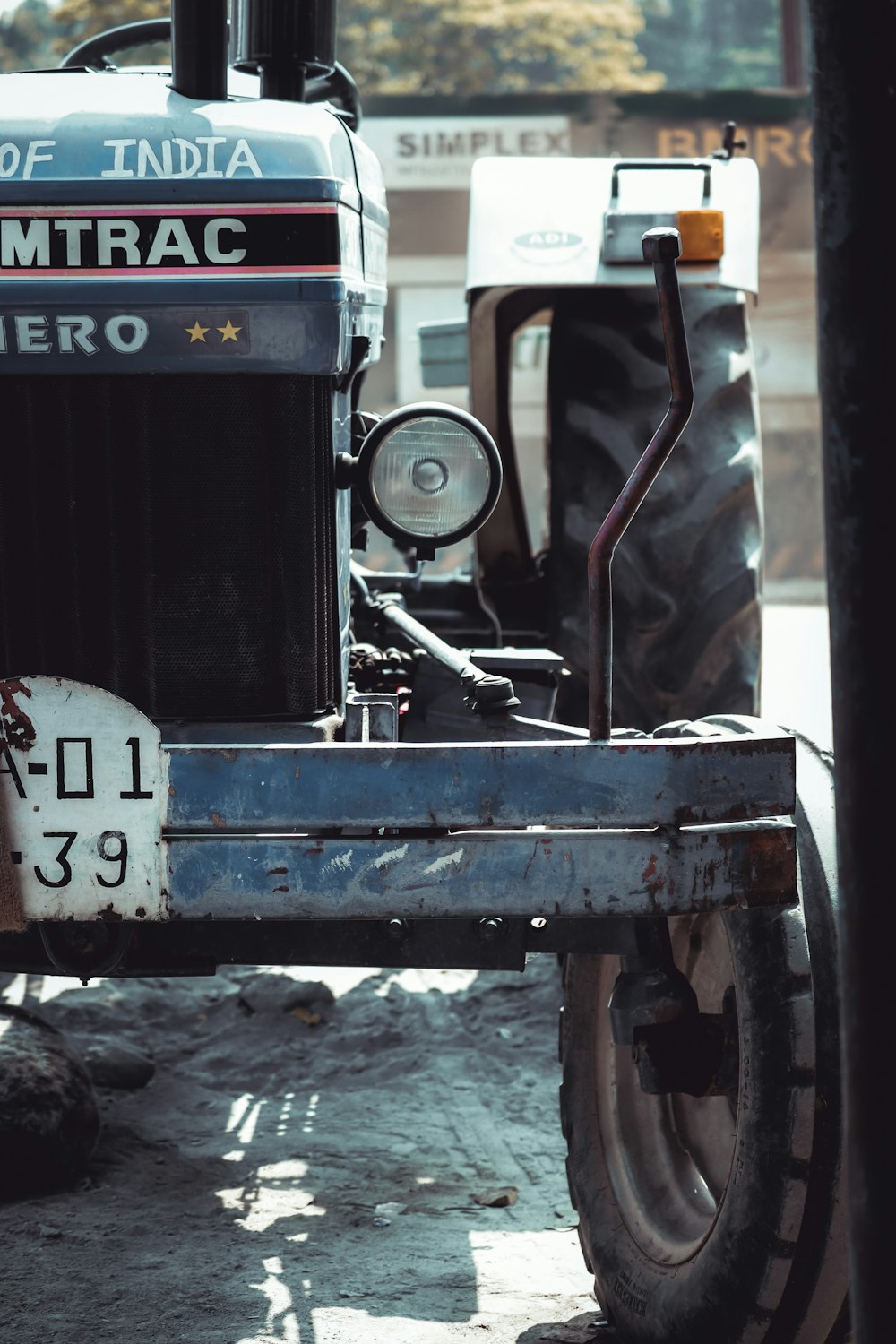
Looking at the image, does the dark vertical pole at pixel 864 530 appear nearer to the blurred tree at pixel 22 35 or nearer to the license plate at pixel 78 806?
the license plate at pixel 78 806

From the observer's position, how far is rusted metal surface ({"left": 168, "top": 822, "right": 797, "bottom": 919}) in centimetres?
253

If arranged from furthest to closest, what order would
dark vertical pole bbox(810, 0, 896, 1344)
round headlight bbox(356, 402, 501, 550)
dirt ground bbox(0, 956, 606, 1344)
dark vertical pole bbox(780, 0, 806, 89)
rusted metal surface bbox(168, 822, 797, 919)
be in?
1. dark vertical pole bbox(780, 0, 806, 89)
2. dirt ground bbox(0, 956, 606, 1344)
3. round headlight bbox(356, 402, 501, 550)
4. rusted metal surface bbox(168, 822, 797, 919)
5. dark vertical pole bbox(810, 0, 896, 1344)

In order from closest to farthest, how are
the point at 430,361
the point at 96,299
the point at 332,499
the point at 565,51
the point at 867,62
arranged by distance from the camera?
the point at 867,62 → the point at 96,299 → the point at 332,499 → the point at 430,361 → the point at 565,51

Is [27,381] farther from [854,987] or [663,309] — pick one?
[854,987]

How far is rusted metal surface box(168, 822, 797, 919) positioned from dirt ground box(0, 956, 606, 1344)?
880 millimetres

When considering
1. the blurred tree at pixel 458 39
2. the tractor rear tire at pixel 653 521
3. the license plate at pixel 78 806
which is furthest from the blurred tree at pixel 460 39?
the license plate at pixel 78 806

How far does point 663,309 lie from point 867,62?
85cm

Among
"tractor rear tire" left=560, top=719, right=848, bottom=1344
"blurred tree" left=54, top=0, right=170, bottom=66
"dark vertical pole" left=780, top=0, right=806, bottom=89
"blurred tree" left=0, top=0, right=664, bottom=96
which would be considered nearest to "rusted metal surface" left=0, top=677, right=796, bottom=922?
"tractor rear tire" left=560, top=719, right=848, bottom=1344

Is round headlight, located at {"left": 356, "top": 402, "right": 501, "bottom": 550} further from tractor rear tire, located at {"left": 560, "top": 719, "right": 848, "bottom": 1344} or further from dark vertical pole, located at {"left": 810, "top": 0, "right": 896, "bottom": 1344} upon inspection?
dark vertical pole, located at {"left": 810, "top": 0, "right": 896, "bottom": 1344}

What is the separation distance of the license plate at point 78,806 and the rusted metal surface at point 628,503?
2.12 feet

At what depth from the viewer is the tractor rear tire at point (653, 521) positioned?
400 centimetres

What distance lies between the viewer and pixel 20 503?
9.29 feet

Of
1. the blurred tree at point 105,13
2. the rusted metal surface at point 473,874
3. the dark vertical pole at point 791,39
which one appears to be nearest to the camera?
the rusted metal surface at point 473,874

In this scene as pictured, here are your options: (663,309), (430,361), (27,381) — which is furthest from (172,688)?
(430,361)
